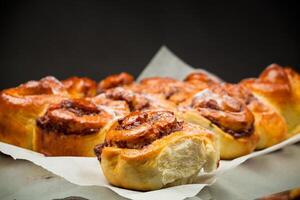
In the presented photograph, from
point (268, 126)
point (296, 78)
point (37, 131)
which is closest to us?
point (37, 131)

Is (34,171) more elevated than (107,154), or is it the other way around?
(107,154)

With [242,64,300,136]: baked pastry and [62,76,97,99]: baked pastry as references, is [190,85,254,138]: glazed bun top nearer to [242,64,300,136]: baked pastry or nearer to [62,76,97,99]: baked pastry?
[242,64,300,136]: baked pastry

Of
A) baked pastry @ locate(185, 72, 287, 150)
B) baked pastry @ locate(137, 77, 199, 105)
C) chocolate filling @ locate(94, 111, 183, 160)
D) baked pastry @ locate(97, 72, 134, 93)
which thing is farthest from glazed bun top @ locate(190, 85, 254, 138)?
baked pastry @ locate(97, 72, 134, 93)

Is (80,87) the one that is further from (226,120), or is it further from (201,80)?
(226,120)

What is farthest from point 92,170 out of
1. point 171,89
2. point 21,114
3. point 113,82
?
point 113,82

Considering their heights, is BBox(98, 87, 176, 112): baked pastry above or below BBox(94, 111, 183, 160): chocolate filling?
below

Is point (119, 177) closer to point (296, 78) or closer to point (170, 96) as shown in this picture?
point (170, 96)

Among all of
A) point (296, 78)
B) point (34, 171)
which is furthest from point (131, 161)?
point (296, 78)
